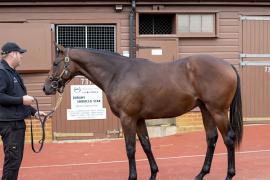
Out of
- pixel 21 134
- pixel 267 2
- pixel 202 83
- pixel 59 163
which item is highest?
pixel 267 2

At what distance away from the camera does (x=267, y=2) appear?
1006 centimetres

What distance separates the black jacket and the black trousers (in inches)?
3.2

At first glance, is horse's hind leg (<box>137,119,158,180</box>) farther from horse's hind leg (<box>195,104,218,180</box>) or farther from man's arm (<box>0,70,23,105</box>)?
man's arm (<box>0,70,23,105</box>)

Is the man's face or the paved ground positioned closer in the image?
the man's face

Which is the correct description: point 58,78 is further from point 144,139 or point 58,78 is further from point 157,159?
point 157,159

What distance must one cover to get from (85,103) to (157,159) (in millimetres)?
2663

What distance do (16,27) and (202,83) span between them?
5.05m

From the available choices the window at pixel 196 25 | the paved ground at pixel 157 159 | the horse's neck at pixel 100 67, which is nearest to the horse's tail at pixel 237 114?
the paved ground at pixel 157 159

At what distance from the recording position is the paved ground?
21.1ft

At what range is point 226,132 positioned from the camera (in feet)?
18.3

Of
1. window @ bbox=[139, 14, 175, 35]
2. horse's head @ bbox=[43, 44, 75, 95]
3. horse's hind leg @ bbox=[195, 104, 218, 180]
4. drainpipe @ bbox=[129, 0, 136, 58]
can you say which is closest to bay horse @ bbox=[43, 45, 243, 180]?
horse's head @ bbox=[43, 44, 75, 95]

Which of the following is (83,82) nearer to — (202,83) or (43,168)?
(43,168)

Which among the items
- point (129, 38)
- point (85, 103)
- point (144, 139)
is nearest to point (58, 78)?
point (144, 139)

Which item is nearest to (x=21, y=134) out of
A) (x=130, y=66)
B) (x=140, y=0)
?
(x=130, y=66)
